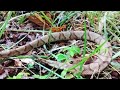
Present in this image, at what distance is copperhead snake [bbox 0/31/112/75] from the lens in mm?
1790

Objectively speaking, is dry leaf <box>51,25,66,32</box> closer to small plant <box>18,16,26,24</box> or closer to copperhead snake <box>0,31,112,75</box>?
copperhead snake <box>0,31,112,75</box>

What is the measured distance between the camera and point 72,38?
7.30 ft

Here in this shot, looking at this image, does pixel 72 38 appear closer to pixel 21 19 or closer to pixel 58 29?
pixel 58 29

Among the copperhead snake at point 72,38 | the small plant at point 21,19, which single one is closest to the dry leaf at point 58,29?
the copperhead snake at point 72,38

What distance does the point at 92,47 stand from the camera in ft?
6.82

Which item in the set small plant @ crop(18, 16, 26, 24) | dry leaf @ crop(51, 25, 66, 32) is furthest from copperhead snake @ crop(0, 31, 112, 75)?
small plant @ crop(18, 16, 26, 24)

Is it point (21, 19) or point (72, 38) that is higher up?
point (21, 19)

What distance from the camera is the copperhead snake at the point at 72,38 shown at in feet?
5.87

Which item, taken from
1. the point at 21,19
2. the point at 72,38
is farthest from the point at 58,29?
the point at 21,19

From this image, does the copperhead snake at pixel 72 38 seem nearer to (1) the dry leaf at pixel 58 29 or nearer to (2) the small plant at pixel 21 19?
(1) the dry leaf at pixel 58 29

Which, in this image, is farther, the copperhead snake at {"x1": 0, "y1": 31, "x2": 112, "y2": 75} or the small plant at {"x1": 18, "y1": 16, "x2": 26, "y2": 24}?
the small plant at {"x1": 18, "y1": 16, "x2": 26, "y2": 24}
